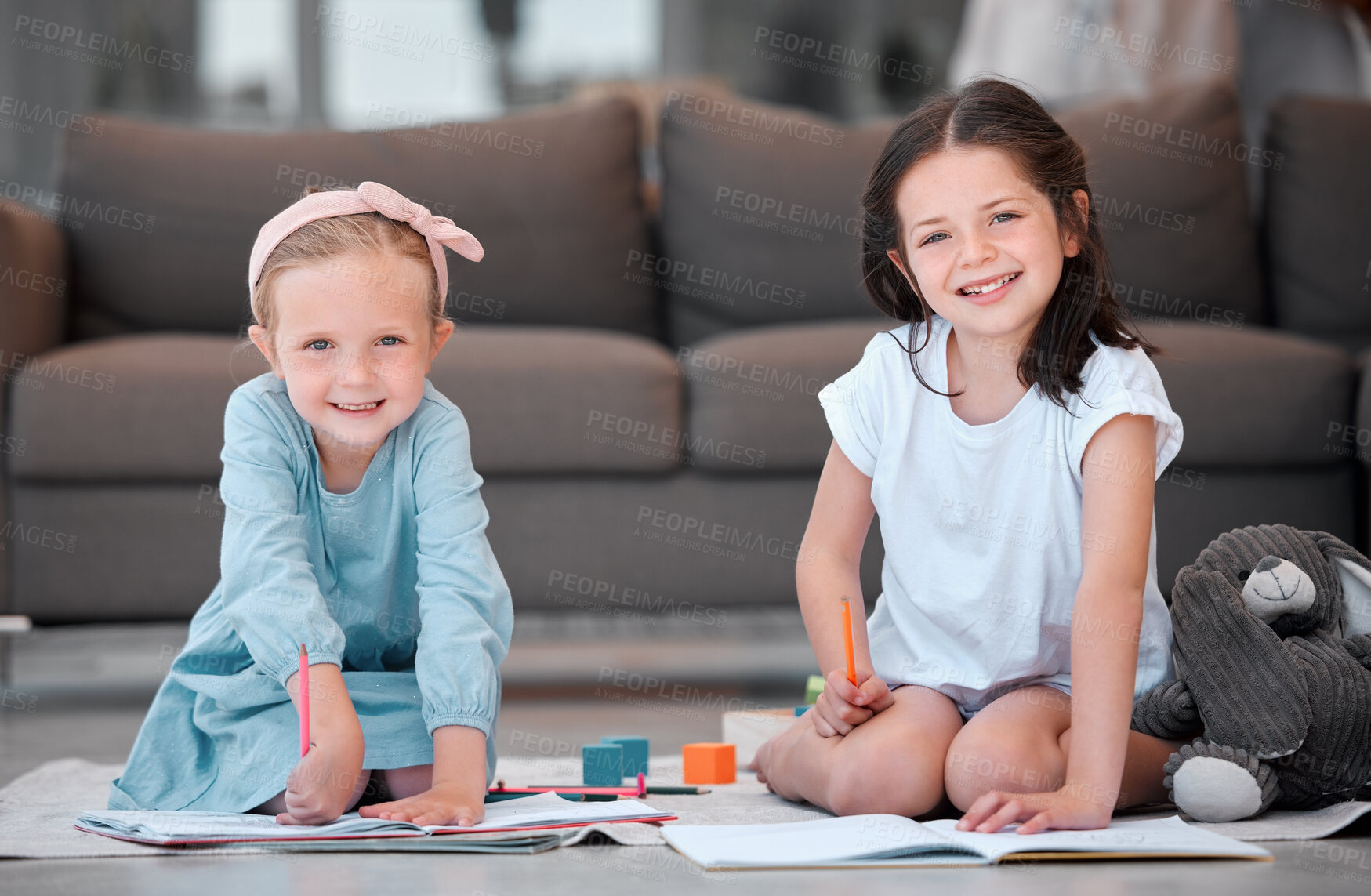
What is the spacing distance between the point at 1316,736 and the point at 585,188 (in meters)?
1.61

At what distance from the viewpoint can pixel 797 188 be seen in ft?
7.77

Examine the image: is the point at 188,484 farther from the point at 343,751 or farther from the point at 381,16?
the point at 381,16

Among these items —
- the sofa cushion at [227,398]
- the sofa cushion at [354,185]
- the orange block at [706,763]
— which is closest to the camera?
the orange block at [706,763]

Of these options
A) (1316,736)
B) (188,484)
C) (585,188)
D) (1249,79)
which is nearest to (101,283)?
(188,484)

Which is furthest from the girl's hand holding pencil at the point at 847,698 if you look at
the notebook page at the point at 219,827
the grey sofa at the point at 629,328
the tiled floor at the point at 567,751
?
the grey sofa at the point at 629,328

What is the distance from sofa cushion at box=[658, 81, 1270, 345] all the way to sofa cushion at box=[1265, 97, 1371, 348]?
0.20 feet

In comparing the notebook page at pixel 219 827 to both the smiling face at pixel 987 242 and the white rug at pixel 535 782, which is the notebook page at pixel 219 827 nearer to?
the white rug at pixel 535 782

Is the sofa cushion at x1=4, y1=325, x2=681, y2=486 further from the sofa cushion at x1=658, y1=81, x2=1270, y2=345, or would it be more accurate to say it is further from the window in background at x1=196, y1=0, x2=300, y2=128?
the window in background at x1=196, y1=0, x2=300, y2=128

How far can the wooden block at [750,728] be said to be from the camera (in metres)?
1.38

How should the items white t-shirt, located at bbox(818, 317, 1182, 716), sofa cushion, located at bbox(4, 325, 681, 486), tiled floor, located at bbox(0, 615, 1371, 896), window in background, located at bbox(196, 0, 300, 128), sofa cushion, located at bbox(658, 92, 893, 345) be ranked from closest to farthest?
tiled floor, located at bbox(0, 615, 1371, 896) → white t-shirt, located at bbox(818, 317, 1182, 716) → sofa cushion, located at bbox(4, 325, 681, 486) → sofa cushion, located at bbox(658, 92, 893, 345) → window in background, located at bbox(196, 0, 300, 128)

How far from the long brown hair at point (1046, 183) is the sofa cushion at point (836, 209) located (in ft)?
3.63

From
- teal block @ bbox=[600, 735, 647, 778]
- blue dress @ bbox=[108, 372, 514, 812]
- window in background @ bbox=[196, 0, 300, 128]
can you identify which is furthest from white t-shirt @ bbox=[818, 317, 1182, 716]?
window in background @ bbox=[196, 0, 300, 128]

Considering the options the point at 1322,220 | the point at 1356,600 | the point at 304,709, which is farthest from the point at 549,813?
the point at 1322,220

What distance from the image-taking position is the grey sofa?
6.01 ft
